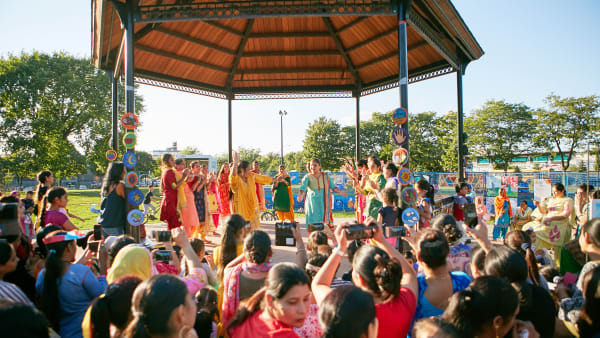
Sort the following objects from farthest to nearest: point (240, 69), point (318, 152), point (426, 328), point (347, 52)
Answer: point (318, 152)
point (240, 69)
point (347, 52)
point (426, 328)

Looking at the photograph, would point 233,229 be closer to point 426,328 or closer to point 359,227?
point 359,227

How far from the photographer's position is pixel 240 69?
12.2 metres

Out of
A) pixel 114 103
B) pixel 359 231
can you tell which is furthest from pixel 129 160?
pixel 114 103

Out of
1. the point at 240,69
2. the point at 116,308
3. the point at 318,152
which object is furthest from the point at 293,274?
the point at 318,152

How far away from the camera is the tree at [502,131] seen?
40594mm

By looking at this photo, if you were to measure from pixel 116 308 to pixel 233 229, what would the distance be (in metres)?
1.12

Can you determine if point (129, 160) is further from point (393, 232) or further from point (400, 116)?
point (393, 232)

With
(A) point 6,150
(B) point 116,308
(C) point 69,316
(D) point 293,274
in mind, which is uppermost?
(A) point 6,150

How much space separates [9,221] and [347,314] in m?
3.30

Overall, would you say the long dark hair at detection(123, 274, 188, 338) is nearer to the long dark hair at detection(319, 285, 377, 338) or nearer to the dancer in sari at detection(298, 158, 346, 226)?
the long dark hair at detection(319, 285, 377, 338)

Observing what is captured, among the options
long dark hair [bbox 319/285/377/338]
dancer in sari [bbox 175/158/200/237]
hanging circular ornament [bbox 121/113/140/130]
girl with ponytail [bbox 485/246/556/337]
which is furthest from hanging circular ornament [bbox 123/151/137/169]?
girl with ponytail [bbox 485/246/556/337]

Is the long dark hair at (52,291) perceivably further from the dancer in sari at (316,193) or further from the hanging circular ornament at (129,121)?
the dancer in sari at (316,193)

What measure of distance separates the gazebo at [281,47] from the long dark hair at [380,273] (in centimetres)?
506

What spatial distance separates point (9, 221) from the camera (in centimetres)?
310
